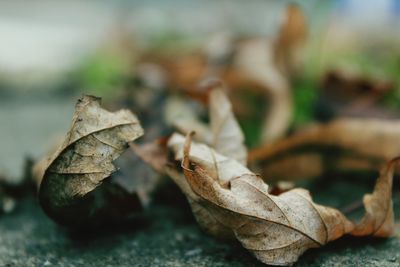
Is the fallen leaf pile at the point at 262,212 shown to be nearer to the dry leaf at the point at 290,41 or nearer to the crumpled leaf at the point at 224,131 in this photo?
the crumpled leaf at the point at 224,131

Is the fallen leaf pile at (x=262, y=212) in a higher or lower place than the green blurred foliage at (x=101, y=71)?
lower

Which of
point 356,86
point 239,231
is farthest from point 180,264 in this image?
point 356,86

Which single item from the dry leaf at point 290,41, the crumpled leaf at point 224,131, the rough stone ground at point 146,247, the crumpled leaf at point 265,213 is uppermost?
the dry leaf at point 290,41

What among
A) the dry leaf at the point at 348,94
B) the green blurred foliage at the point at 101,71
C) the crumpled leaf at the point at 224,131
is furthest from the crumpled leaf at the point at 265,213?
the green blurred foliage at the point at 101,71

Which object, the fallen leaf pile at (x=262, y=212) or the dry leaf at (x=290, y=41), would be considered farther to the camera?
the dry leaf at (x=290, y=41)

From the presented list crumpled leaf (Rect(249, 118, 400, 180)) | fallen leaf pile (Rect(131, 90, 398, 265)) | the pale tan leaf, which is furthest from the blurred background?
the pale tan leaf

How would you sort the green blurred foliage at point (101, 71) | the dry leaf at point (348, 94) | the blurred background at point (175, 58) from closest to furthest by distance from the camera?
1. the dry leaf at point (348, 94)
2. the blurred background at point (175, 58)
3. the green blurred foliage at point (101, 71)

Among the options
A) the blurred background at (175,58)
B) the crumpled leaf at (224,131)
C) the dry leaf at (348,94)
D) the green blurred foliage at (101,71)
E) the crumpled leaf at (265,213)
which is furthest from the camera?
the green blurred foliage at (101,71)
